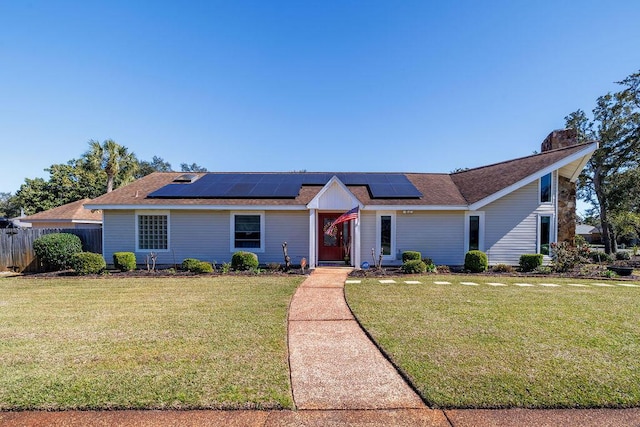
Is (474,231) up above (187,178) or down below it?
below

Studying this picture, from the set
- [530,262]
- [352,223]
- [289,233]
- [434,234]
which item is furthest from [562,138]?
[289,233]

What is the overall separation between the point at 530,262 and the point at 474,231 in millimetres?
2394

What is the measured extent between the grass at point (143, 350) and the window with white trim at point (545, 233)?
12093 mm

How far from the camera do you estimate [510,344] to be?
15.6ft

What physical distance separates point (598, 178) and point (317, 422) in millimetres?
28484

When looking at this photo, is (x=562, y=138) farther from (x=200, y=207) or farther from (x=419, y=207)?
(x=200, y=207)

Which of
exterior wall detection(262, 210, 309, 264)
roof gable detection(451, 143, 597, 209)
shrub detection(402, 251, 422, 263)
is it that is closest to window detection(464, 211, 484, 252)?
roof gable detection(451, 143, 597, 209)

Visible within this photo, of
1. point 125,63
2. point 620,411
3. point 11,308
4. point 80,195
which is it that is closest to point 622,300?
point 620,411

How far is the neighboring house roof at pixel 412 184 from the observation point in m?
13.2

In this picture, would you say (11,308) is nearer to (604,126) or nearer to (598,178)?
(598,178)

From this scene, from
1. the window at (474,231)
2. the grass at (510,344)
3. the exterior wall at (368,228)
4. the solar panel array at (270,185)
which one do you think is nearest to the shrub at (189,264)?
the solar panel array at (270,185)

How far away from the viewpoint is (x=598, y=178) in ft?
73.8

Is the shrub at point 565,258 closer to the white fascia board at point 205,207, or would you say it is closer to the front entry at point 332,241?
the front entry at point 332,241

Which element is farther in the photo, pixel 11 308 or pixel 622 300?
pixel 622 300
